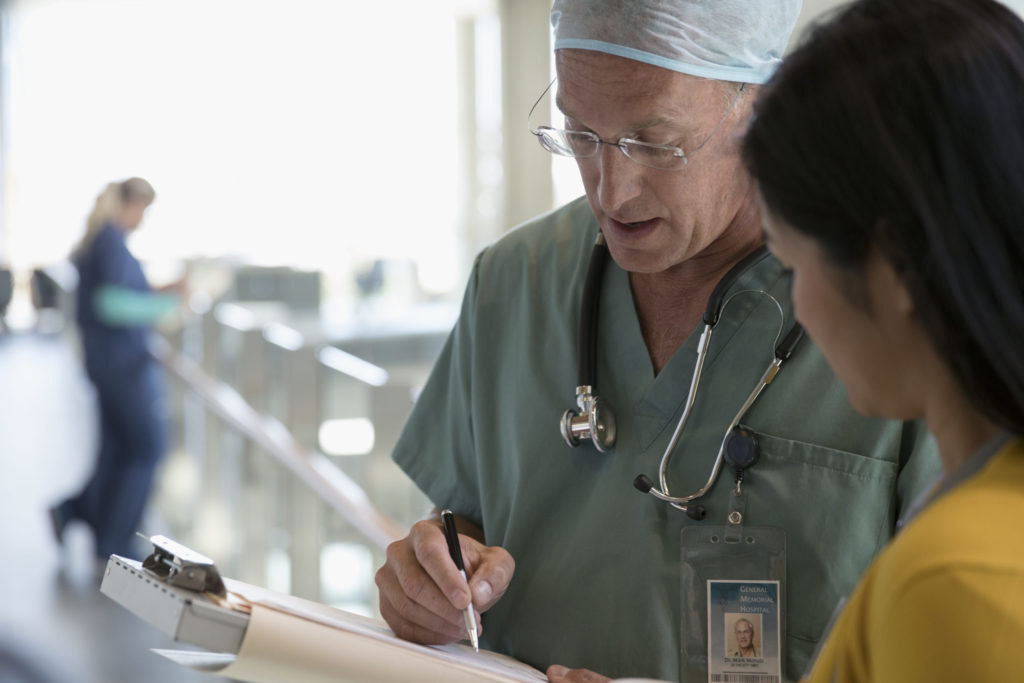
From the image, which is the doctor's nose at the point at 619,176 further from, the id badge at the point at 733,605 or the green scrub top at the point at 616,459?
the id badge at the point at 733,605

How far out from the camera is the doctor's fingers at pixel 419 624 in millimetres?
1020

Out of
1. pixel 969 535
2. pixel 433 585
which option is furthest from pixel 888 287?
pixel 433 585

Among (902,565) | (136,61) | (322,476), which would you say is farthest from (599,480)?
(136,61)

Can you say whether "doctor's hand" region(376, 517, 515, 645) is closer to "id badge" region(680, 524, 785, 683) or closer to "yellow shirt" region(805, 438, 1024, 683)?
"id badge" region(680, 524, 785, 683)

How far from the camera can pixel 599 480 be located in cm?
111

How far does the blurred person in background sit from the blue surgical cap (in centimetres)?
348

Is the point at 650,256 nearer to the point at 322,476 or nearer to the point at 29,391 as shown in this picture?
the point at 322,476

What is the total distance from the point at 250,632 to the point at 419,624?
0.29 meters

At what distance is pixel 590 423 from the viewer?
3.59ft

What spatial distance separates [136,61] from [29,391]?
11.9 feet

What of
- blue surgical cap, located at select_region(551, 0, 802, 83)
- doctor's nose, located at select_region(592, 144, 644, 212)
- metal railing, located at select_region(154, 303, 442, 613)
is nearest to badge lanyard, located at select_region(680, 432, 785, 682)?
doctor's nose, located at select_region(592, 144, 644, 212)

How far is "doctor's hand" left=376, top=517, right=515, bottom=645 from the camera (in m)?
1.01

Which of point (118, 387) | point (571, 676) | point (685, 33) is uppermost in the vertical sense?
point (685, 33)

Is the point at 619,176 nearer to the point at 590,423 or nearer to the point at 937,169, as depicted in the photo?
the point at 590,423
